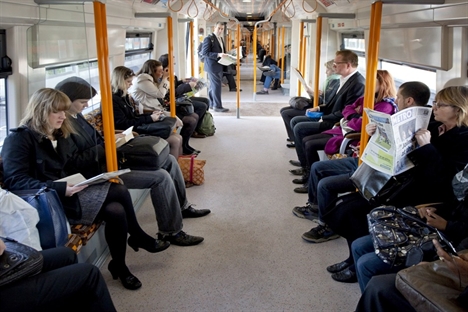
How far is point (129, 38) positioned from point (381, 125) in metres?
4.95

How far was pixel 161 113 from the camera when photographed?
5.33 metres

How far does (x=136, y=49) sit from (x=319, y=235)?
4578 millimetres

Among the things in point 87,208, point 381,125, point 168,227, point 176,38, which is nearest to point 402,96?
point 381,125

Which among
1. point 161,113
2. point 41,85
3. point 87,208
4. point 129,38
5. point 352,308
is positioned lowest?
point 352,308

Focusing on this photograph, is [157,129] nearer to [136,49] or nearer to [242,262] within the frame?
[242,262]

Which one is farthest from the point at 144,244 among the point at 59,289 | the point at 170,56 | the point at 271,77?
the point at 271,77

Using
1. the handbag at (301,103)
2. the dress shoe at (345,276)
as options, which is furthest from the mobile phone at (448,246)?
the handbag at (301,103)

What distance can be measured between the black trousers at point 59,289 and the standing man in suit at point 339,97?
10.9 ft

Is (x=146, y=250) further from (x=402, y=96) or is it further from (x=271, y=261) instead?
(x=402, y=96)

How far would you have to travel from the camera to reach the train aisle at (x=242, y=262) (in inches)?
118

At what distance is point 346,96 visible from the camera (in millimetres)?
4945

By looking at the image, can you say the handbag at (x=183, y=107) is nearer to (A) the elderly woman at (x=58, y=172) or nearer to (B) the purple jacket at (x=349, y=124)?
(B) the purple jacket at (x=349, y=124)

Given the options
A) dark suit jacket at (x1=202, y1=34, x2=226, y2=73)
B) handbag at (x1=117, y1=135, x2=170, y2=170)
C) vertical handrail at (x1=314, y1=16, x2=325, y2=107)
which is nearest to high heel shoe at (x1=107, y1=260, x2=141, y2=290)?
handbag at (x1=117, y1=135, x2=170, y2=170)

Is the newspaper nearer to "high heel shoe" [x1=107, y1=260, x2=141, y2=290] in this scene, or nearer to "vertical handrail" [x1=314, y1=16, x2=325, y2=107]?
"high heel shoe" [x1=107, y1=260, x2=141, y2=290]
